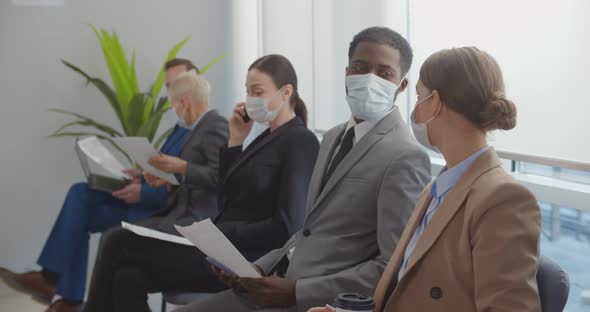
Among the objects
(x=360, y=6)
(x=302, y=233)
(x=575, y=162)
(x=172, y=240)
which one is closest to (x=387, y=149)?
(x=302, y=233)

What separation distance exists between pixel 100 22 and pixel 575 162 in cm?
408

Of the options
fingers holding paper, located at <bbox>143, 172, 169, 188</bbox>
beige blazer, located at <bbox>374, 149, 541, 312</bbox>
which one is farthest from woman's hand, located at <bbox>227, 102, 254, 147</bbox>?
beige blazer, located at <bbox>374, 149, 541, 312</bbox>

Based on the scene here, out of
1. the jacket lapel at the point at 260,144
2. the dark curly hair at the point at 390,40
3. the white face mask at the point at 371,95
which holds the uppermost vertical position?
the dark curly hair at the point at 390,40

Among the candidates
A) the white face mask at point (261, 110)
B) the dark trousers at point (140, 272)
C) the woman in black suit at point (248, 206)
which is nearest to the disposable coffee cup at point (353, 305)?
the woman in black suit at point (248, 206)

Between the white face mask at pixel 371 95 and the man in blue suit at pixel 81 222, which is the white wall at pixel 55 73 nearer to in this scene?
the man in blue suit at pixel 81 222

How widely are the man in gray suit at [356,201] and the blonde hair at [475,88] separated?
16.2 inches

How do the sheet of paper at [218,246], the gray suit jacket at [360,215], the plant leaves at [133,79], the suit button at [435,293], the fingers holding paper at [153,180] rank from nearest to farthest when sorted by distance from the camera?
the suit button at [435,293]
the gray suit jacket at [360,215]
the sheet of paper at [218,246]
the fingers holding paper at [153,180]
the plant leaves at [133,79]

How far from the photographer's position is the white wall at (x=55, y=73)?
528 centimetres

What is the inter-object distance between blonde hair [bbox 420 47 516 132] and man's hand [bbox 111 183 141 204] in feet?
8.39

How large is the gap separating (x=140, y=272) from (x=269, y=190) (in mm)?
645

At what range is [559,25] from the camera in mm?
2205

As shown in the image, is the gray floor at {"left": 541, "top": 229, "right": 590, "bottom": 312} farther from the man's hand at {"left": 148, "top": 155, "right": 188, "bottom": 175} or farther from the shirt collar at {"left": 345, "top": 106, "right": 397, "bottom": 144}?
the man's hand at {"left": 148, "top": 155, "right": 188, "bottom": 175}

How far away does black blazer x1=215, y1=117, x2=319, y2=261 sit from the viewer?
261cm

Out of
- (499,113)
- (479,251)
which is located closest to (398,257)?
(479,251)
